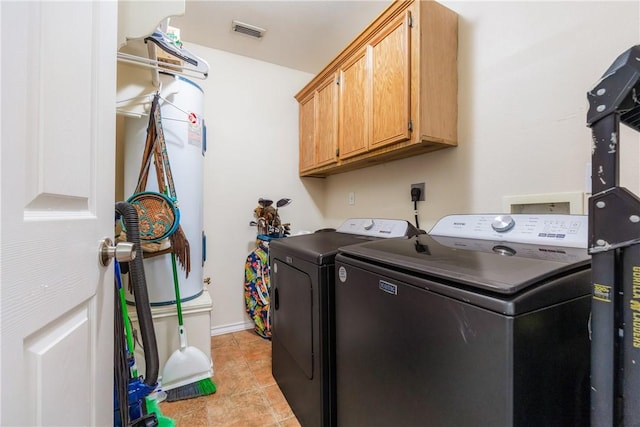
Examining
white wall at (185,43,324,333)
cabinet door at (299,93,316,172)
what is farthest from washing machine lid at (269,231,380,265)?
cabinet door at (299,93,316,172)

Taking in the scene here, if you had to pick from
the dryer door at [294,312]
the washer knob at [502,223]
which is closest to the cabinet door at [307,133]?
the dryer door at [294,312]

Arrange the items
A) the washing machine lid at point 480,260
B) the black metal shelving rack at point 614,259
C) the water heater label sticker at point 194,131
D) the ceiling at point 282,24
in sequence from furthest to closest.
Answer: the ceiling at point 282,24 → the water heater label sticker at point 194,131 → the washing machine lid at point 480,260 → the black metal shelving rack at point 614,259

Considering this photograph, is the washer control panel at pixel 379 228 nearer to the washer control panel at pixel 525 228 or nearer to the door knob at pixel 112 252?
the washer control panel at pixel 525 228

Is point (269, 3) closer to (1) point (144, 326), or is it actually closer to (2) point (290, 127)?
(2) point (290, 127)

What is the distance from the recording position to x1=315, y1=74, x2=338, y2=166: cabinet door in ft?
7.28

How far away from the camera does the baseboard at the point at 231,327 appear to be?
8.37 feet

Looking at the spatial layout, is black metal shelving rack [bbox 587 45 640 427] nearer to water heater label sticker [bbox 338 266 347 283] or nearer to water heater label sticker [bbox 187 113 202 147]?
water heater label sticker [bbox 338 266 347 283]

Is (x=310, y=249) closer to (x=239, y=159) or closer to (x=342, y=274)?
(x=342, y=274)

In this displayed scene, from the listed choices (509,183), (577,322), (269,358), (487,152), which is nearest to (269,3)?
(487,152)

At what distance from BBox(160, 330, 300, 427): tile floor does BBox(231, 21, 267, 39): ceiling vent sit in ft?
8.55

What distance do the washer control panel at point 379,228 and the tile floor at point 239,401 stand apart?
3.59 ft

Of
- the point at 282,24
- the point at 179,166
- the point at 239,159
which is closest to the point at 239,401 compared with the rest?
the point at 179,166

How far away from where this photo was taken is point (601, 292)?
521 millimetres

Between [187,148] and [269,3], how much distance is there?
1.20m
